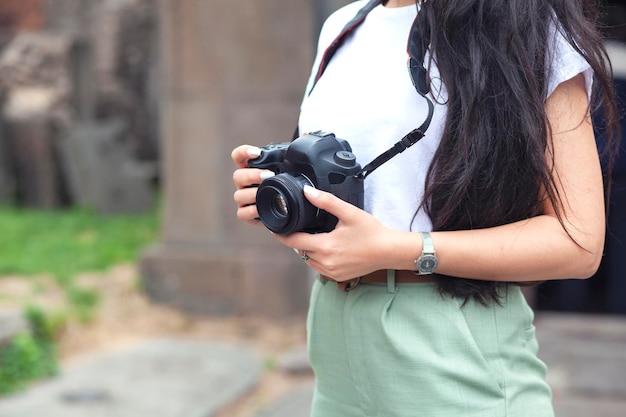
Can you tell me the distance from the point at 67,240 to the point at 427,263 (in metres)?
6.08

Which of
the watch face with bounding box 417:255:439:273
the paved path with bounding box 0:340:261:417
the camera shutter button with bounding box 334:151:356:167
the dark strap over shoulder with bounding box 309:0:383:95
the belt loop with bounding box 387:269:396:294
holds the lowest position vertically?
the paved path with bounding box 0:340:261:417

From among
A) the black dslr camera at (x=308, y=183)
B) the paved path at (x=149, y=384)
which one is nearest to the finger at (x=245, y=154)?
the black dslr camera at (x=308, y=183)

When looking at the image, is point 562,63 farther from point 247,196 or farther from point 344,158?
point 247,196

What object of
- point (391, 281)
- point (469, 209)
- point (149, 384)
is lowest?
point (149, 384)

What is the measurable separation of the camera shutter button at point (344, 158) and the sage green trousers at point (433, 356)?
0.23 meters

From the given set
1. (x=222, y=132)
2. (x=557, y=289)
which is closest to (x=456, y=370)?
(x=222, y=132)

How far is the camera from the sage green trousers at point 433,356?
1435 mm

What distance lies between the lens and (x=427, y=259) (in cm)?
141

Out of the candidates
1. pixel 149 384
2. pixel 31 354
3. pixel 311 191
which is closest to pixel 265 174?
pixel 311 191

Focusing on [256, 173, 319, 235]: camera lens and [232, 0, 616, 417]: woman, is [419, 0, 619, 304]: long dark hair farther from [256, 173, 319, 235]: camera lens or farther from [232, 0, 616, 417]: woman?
[256, 173, 319, 235]: camera lens

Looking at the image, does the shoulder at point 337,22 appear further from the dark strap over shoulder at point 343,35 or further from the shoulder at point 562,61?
the shoulder at point 562,61

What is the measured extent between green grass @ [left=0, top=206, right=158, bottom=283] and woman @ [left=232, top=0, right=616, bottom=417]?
181 inches

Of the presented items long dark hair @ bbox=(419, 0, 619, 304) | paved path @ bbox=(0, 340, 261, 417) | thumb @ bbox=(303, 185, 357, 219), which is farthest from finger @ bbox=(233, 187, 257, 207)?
paved path @ bbox=(0, 340, 261, 417)

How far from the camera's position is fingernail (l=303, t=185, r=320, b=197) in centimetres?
138
